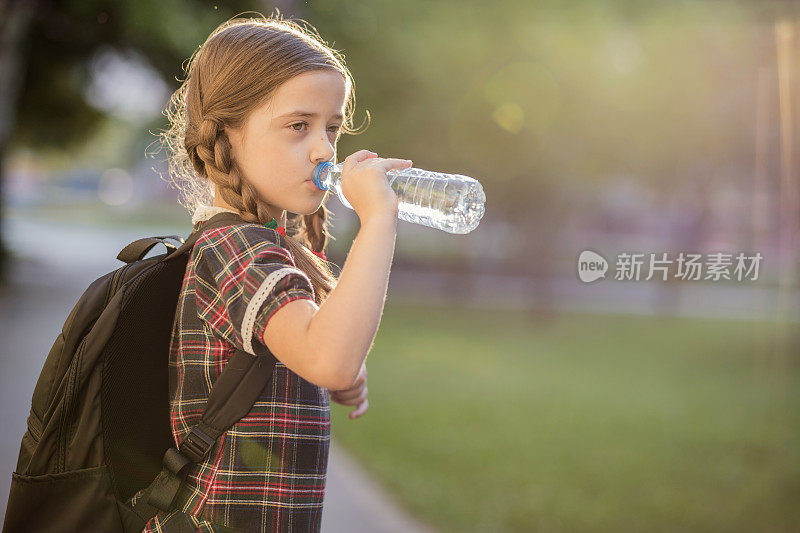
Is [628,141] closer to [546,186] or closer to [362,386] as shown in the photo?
[546,186]

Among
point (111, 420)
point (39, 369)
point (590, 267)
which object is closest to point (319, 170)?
point (111, 420)

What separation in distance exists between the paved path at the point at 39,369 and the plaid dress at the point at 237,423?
9.69 ft

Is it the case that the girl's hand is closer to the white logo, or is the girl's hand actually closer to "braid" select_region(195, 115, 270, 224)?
"braid" select_region(195, 115, 270, 224)

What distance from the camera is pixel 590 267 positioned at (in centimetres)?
336

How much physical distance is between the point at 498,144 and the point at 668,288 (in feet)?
18.6

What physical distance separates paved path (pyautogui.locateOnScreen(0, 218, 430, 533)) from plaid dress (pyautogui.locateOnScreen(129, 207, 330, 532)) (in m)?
2.95

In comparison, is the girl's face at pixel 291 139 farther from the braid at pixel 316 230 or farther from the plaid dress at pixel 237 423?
the braid at pixel 316 230

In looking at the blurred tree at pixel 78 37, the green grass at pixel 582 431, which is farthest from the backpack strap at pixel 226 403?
the blurred tree at pixel 78 37

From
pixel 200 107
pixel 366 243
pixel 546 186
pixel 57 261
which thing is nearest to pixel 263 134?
pixel 200 107

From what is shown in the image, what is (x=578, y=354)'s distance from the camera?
38.1 ft

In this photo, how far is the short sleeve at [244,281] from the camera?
1.38m

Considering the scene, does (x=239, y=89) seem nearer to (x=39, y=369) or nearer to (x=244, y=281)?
(x=244, y=281)

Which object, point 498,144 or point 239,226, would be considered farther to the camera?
point 498,144

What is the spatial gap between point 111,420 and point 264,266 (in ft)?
1.53
